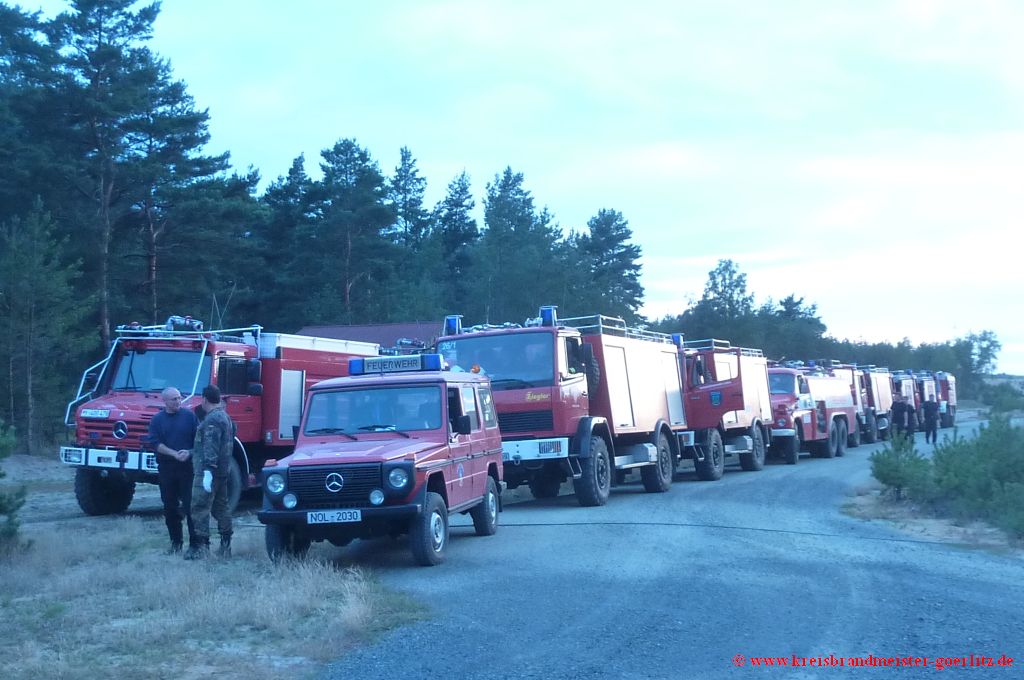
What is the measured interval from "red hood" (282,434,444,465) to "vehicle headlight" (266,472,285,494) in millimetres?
181

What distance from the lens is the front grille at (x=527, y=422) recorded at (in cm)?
1627

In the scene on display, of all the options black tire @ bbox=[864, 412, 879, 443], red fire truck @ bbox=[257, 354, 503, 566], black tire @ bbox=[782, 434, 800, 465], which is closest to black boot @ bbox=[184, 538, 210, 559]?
red fire truck @ bbox=[257, 354, 503, 566]

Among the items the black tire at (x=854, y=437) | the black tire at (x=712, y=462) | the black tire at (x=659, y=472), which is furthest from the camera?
the black tire at (x=854, y=437)

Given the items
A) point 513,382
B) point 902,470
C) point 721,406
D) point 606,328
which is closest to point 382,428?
point 513,382

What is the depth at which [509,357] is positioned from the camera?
1672cm

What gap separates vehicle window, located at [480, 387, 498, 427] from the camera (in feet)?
43.7

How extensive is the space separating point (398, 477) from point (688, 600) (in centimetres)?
312

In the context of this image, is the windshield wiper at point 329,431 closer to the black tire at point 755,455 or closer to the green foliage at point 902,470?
the green foliage at point 902,470

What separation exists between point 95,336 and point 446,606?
80.7 ft

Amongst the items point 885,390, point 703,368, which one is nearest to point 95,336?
point 703,368

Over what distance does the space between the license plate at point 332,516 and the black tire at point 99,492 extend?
6917 mm

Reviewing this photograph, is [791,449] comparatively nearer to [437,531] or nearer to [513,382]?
[513,382]

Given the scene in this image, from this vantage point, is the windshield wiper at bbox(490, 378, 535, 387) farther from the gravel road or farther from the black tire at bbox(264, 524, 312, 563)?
the black tire at bbox(264, 524, 312, 563)

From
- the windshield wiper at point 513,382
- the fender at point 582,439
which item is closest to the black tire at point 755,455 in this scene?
the fender at point 582,439
